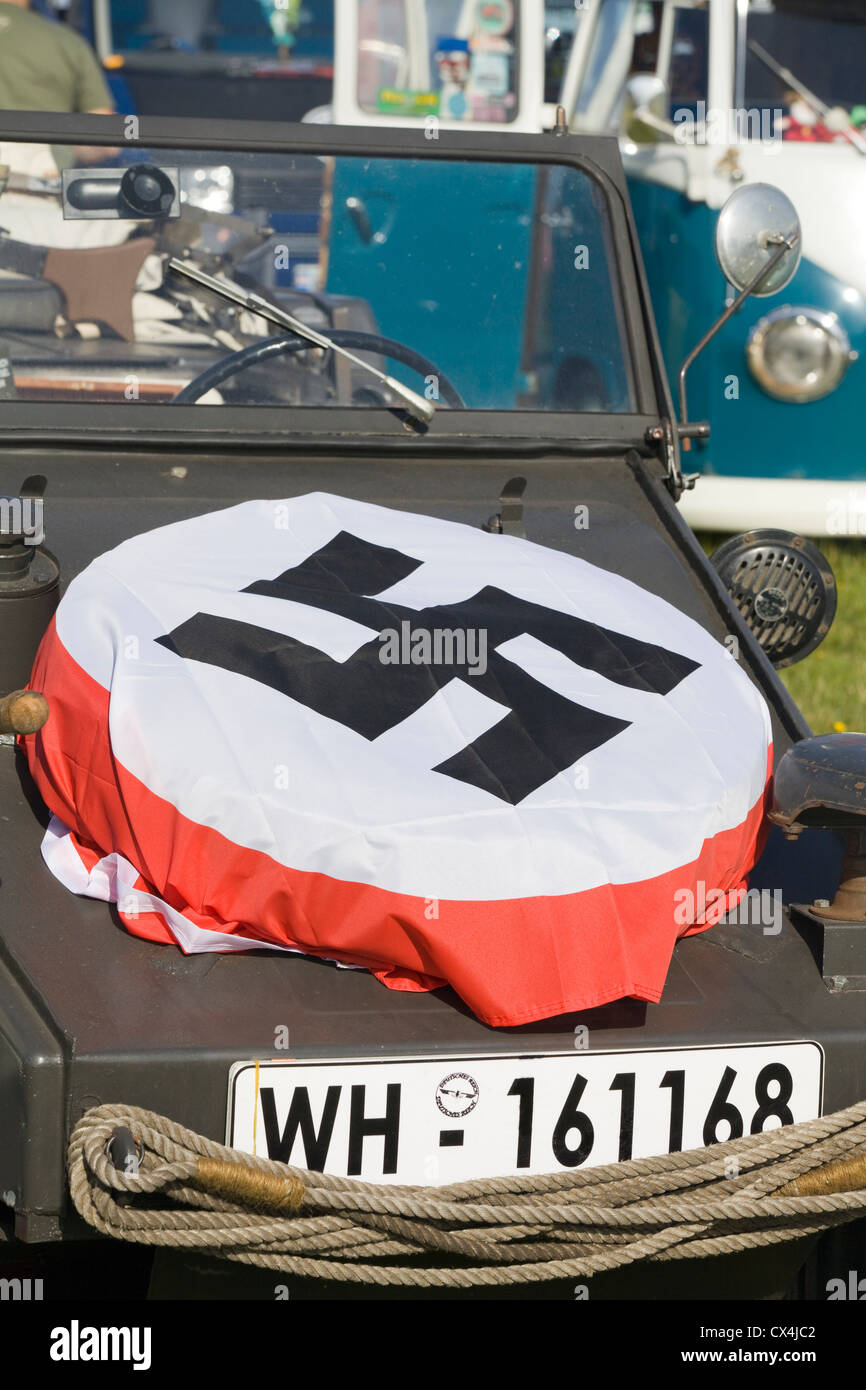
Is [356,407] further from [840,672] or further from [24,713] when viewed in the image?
[840,672]

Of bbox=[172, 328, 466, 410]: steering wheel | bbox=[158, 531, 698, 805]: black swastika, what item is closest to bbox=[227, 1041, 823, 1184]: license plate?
bbox=[158, 531, 698, 805]: black swastika

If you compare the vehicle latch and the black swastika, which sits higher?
the vehicle latch

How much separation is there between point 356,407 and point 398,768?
4.22ft

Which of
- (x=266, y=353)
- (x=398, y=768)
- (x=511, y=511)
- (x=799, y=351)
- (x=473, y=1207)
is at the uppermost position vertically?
(x=266, y=353)

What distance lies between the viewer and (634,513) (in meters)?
3.41

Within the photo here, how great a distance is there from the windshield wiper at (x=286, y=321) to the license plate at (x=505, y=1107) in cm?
159

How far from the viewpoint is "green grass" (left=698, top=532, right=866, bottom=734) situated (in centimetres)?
563

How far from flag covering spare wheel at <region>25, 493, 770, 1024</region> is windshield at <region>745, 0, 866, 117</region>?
5042 mm

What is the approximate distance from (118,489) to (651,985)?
149 centimetres

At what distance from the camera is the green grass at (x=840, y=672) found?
5.63m

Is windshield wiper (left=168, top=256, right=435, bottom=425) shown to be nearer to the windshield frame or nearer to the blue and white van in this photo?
the windshield frame

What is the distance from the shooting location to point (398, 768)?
2.34 meters

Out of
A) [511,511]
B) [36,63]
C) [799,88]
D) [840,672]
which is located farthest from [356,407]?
[799,88]
